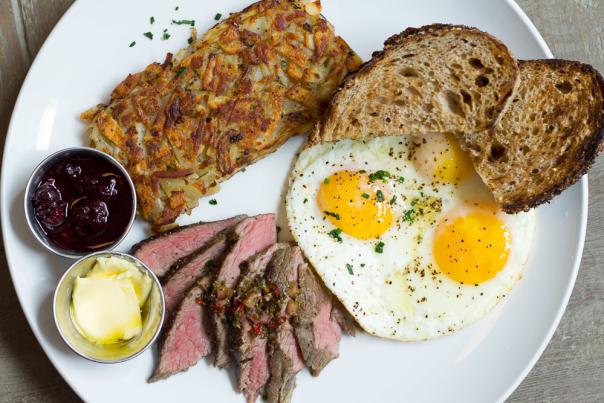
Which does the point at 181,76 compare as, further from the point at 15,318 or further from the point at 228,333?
the point at 15,318

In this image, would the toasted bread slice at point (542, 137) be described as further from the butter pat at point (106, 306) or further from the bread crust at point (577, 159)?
the butter pat at point (106, 306)

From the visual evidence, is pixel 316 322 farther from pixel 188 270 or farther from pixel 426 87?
pixel 426 87

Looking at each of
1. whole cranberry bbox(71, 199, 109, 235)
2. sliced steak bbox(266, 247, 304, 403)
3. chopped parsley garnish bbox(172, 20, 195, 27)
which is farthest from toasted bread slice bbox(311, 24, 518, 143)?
whole cranberry bbox(71, 199, 109, 235)

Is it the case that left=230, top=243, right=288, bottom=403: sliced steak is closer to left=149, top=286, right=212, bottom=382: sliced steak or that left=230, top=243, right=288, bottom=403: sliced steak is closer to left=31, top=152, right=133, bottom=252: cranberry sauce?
left=149, top=286, right=212, bottom=382: sliced steak

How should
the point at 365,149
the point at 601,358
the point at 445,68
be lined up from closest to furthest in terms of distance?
the point at 445,68 < the point at 365,149 < the point at 601,358

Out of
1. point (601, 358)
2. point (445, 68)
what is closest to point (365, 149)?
point (445, 68)

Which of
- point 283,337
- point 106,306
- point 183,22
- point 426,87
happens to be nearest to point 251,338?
point 283,337

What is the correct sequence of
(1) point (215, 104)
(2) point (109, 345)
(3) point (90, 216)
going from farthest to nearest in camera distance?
(1) point (215, 104) < (2) point (109, 345) < (3) point (90, 216)
